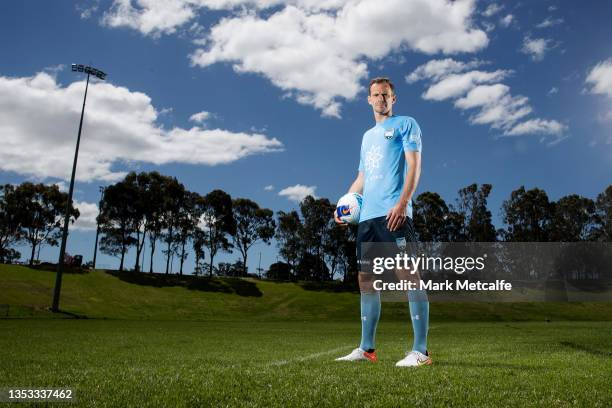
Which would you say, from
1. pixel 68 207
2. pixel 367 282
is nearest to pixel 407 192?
pixel 367 282

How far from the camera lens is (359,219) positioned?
24.2 feet

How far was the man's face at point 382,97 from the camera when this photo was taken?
24.9ft

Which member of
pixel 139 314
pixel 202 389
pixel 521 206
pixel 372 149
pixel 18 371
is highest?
pixel 521 206

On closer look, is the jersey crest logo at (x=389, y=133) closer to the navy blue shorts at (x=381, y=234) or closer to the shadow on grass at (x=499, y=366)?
the navy blue shorts at (x=381, y=234)

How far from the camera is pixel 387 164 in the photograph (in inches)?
285

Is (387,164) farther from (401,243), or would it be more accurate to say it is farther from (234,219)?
(234,219)

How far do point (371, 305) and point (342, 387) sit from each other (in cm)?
254

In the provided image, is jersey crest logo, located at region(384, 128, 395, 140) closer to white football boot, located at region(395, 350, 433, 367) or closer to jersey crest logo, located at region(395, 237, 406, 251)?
jersey crest logo, located at region(395, 237, 406, 251)

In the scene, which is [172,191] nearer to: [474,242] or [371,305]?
[474,242]

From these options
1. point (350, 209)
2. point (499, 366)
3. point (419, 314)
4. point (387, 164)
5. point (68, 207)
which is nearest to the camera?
point (419, 314)

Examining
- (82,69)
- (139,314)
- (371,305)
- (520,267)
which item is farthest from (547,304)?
(371,305)

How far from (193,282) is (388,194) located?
8369 cm

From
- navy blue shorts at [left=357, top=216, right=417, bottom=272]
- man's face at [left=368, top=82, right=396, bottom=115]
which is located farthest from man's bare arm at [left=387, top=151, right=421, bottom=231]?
man's face at [left=368, top=82, right=396, bottom=115]

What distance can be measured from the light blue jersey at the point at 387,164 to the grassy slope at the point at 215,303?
186 ft
